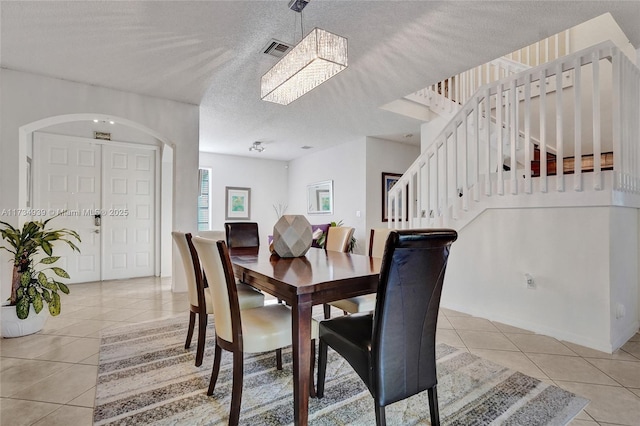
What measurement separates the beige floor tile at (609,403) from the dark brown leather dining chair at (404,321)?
37.1 inches

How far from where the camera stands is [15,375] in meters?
2.02

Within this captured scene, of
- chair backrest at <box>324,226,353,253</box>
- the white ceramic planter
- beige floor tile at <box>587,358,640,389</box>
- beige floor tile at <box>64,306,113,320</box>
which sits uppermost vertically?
chair backrest at <box>324,226,353,253</box>

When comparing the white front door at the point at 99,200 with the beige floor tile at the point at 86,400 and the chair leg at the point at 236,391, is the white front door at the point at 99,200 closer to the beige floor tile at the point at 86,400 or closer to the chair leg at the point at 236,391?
the beige floor tile at the point at 86,400

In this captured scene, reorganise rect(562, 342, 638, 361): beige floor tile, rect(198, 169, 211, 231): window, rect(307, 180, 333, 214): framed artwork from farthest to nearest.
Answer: rect(198, 169, 211, 231): window
rect(307, 180, 333, 214): framed artwork
rect(562, 342, 638, 361): beige floor tile

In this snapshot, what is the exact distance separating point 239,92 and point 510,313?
12.1ft

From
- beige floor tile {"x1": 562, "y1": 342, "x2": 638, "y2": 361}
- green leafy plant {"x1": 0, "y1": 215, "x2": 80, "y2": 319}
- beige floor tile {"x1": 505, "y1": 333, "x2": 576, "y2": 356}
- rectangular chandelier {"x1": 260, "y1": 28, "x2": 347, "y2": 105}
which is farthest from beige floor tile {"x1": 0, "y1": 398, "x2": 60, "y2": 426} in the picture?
beige floor tile {"x1": 562, "y1": 342, "x2": 638, "y2": 361}

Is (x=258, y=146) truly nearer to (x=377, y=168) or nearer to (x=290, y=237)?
(x=377, y=168)

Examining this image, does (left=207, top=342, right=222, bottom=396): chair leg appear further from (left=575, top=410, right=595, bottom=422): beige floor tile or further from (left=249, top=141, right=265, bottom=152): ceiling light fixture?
(left=249, top=141, right=265, bottom=152): ceiling light fixture

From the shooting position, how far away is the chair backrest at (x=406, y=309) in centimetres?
121

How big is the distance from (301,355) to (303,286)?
0.30 metres

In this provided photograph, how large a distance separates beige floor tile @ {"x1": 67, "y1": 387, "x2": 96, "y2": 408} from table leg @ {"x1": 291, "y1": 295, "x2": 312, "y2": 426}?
47.2 inches

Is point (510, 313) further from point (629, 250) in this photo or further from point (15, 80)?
point (15, 80)

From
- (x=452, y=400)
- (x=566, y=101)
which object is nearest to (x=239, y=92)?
(x=452, y=400)

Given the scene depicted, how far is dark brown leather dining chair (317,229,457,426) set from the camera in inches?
47.8
